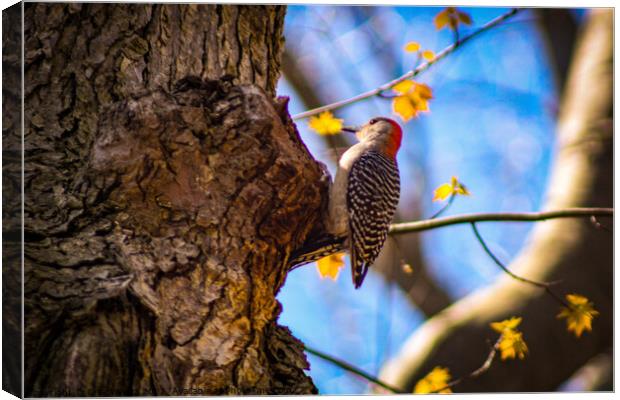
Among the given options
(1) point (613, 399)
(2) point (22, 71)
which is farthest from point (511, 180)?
(2) point (22, 71)

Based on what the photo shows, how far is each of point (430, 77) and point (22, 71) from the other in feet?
6.05

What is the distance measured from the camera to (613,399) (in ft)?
11.6

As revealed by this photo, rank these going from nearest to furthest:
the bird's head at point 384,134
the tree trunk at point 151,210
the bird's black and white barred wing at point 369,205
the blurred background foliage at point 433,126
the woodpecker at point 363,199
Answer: the tree trunk at point 151,210 < the woodpecker at point 363,199 < the bird's black and white barred wing at point 369,205 < the blurred background foliage at point 433,126 < the bird's head at point 384,134

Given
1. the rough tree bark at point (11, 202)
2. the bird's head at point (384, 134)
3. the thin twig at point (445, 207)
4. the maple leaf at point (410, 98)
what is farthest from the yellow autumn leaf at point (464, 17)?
the rough tree bark at point (11, 202)

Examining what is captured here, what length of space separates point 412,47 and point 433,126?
39 centimetres

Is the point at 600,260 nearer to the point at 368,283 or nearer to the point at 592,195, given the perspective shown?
the point at 592,195

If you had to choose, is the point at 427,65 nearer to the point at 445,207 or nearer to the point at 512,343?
the point at 445,207

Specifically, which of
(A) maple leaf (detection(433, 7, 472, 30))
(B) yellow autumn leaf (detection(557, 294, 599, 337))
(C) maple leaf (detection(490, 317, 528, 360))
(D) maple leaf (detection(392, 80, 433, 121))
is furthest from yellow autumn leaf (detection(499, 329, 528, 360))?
(A) maple leaf (detection(433, 7, 472, 30))

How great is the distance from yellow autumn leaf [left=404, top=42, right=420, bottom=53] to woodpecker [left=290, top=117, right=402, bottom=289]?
0.35m

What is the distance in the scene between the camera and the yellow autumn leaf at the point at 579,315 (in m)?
3.61

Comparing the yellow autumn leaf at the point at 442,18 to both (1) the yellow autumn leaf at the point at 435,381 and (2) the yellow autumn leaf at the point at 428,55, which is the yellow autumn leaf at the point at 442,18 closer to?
(2) the yellow autumn leaf at the point at 428,55

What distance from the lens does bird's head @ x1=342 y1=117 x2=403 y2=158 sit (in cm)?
366

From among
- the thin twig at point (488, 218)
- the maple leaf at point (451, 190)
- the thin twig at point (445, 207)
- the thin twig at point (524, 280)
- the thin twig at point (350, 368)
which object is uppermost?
the maple leaf at point (451, 190)

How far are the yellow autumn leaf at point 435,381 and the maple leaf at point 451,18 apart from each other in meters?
1.60
